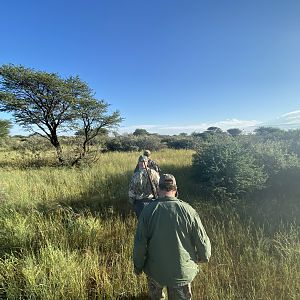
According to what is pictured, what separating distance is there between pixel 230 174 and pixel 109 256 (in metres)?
4.94

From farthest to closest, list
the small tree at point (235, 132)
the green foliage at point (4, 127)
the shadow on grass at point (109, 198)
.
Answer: the green foliage at point (4, 127), the small tree at point (235, 132), the shadow on grass at point (109, 198)

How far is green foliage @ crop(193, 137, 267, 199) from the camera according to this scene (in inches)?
323

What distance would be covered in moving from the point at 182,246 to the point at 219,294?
140cm

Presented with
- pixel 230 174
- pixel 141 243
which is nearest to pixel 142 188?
pixel 141 243

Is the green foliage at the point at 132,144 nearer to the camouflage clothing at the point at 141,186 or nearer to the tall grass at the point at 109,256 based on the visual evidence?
the tall grass at the point at 109,256

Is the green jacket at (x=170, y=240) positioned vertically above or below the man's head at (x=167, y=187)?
below

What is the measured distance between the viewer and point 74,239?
16.8 feet

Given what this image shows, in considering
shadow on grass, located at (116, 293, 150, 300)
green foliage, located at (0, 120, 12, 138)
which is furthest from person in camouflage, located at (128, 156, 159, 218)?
green foliage, located at (0, 120, 12, 138)

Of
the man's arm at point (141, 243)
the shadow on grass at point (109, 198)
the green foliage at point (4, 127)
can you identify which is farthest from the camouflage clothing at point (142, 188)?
the green foliage at point (4, 127)

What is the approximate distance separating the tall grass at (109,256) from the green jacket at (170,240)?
1.02m

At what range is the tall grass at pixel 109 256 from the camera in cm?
354

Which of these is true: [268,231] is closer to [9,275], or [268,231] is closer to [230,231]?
[230,231]

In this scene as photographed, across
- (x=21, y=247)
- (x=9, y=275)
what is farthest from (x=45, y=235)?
(x=9, y=275)

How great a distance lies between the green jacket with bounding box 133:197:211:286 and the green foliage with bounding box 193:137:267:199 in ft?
17.7
